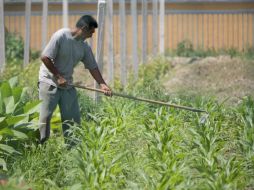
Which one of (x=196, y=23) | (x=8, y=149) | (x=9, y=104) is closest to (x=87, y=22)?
(x=9, y=104)

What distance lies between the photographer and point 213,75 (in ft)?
77.7

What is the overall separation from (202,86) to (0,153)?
35.7 ft

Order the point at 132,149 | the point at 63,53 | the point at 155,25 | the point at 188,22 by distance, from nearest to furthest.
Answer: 1. the point at 132,149
2. the point at 63,53
3. the point at 155,25
4. the point at 188,22

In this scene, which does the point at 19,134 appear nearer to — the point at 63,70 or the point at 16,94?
the point at 16,94

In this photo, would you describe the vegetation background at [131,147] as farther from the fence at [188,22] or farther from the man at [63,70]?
the fence at [188,22]

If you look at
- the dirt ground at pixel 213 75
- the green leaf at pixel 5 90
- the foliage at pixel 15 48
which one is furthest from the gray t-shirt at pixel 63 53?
the foliage at pixel 15 48

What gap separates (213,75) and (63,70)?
11545 mm

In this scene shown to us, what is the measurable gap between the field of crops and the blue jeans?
0.39 ft

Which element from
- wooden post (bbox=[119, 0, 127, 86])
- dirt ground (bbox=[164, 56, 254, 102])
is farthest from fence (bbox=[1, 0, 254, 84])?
wooden post (bbox=[119, 0, 127, 86])

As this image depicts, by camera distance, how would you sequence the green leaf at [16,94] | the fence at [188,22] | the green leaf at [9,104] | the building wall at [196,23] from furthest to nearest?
the building wall at [196,23]
the fence at [188,22]
the green leaf at [16,94]
the green leaf at [9,104]

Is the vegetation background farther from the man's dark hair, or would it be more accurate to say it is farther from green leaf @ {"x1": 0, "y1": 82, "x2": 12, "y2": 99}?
the man's dark hair

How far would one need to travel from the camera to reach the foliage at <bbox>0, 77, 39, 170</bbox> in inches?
454

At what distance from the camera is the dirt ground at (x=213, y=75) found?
20.9 meters

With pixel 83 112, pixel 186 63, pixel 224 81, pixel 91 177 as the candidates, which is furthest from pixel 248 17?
pixel 91 177
